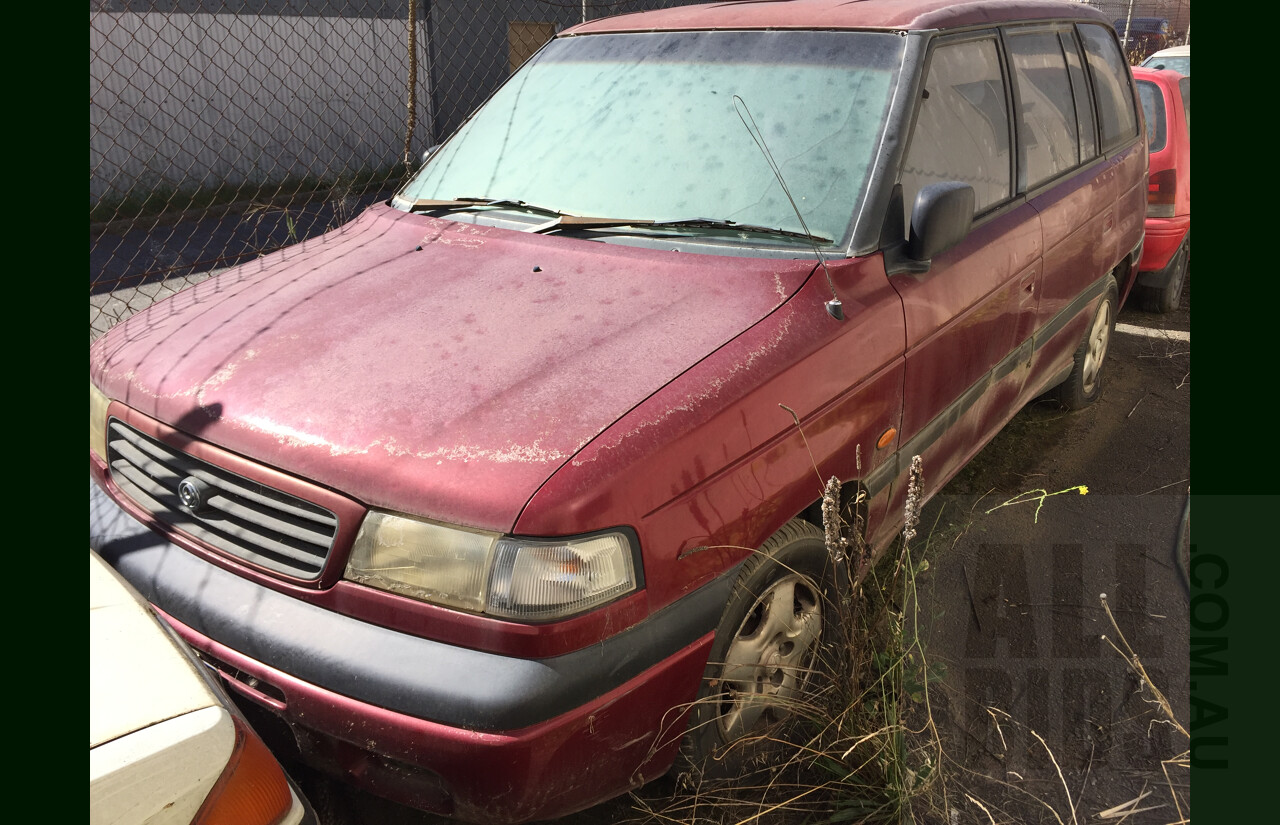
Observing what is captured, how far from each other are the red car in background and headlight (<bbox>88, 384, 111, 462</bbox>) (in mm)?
5667

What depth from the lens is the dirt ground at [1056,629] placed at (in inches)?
98.0

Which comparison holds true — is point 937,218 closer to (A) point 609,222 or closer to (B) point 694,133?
(B) point 694,133

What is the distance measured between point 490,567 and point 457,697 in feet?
0.83

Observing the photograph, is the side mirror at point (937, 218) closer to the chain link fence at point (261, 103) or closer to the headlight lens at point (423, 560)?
the headlight lens at point (423, 560)

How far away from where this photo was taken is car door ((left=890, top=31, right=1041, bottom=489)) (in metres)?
2.90

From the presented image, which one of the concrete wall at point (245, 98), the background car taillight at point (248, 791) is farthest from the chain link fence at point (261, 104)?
the background car taillight at point (248, 791)

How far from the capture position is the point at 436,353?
2357 mm

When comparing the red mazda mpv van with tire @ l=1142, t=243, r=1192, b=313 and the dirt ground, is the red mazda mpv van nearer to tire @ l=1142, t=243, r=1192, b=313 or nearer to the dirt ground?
the dirt ground

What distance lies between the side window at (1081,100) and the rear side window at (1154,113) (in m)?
2.17

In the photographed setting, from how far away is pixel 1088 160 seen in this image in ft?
13.7

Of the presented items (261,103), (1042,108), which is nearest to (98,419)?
(1042,108)

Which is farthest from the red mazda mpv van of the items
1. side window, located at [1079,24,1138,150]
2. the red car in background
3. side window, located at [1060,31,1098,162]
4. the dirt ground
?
the red car in background

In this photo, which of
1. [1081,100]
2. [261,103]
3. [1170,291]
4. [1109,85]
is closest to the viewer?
[1081,100]

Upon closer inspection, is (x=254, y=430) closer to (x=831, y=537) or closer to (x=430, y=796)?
(x=430, y=796)
